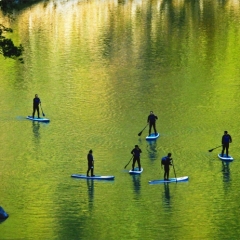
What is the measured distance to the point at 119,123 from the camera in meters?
70.6

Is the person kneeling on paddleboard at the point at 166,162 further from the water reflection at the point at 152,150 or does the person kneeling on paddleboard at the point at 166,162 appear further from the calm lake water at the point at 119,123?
the water reflection at the point at 152,150

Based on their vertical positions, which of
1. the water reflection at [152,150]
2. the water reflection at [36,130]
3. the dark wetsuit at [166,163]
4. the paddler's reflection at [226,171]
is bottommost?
the paddler's reflection at [226,171]

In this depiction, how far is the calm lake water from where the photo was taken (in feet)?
A: 163

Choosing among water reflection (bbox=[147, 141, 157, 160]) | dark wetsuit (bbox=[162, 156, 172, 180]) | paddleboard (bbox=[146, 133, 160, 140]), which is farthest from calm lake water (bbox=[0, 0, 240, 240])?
dark wetsuit (bbox=[162, 156, 172, 180])

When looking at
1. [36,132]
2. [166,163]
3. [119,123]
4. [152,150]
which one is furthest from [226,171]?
[36,132]

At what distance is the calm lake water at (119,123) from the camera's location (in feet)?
163

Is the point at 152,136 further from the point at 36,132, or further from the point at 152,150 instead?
the point at 36,132

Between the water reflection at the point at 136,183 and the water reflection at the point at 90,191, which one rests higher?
the water reflection at the point at 90,191

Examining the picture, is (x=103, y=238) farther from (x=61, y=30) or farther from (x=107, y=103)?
(x=61, y=30)

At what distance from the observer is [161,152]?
62.1 meters

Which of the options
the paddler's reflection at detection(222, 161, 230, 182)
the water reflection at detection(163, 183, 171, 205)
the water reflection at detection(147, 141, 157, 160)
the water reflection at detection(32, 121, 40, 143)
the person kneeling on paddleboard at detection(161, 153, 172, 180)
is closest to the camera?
the water reflection at detection(163, 183, 171, 205)

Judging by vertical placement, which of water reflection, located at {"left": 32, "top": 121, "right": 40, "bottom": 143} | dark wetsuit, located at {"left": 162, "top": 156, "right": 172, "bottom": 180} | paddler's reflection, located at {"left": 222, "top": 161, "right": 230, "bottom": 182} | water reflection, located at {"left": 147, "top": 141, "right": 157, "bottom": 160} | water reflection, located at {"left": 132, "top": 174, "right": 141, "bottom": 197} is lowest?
paddler's reflection, located at {"left": 222, "top": 161, "right": 230, "bottom": 182}

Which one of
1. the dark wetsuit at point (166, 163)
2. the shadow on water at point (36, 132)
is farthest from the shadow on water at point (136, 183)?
the shadow on water at point (36, 132)

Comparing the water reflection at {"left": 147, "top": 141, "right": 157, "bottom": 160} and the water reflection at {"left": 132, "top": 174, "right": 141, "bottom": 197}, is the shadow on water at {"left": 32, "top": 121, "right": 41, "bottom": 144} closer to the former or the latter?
the water reflection at {"left": 147, "top": 141, "right": 157, "bottom": 160}
